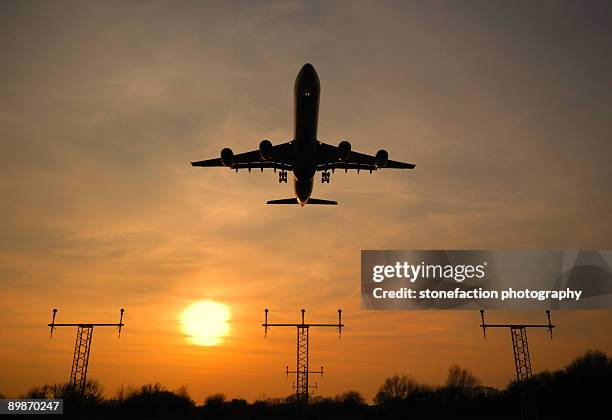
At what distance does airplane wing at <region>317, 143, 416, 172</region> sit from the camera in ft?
179

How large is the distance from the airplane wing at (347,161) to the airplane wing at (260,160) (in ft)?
10.7

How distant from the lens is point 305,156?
4709cm

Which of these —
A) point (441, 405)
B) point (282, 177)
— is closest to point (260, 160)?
point (282, 177)

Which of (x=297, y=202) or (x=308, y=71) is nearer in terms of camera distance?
(x=308, y=71)

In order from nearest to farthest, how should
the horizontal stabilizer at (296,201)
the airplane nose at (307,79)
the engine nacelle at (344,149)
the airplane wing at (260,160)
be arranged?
1. the airplane nose at (307,79)
2. the engine nacelle at (344,149)
3. the airplane wing at (260,160)
4. the horizontal stabilizer at (296,201)

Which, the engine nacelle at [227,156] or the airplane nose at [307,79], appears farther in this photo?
the engine nacelle at [227,156]

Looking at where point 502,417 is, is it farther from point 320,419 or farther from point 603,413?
point 320,419

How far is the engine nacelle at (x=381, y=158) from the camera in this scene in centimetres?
5081

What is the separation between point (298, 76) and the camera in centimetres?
4325

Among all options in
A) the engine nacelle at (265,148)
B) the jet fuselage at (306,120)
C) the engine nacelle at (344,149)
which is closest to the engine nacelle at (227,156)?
the engine nacelle at (265,148)

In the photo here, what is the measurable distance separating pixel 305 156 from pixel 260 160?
33.3 feet

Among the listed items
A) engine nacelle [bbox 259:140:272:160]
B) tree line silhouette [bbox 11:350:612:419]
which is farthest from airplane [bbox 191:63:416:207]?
tree line silhouette [bbox 11:350:612:419]

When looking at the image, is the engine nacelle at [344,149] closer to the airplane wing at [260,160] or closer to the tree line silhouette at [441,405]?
the airplane wing at [260,160]

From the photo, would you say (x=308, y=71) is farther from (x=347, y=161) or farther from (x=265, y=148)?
(x=347, y=161)
